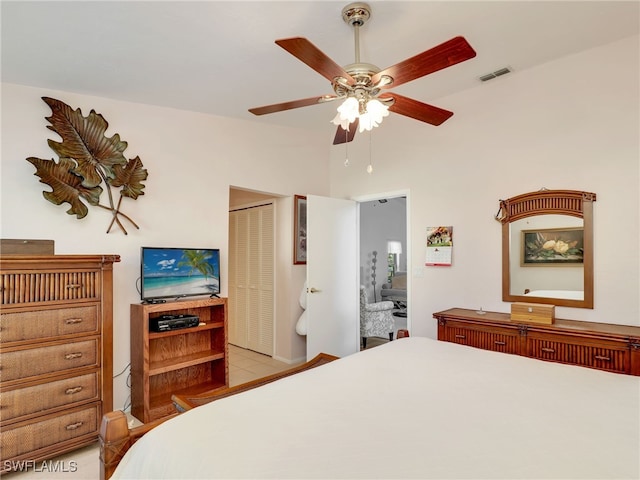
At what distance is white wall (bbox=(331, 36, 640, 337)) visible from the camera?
258cm

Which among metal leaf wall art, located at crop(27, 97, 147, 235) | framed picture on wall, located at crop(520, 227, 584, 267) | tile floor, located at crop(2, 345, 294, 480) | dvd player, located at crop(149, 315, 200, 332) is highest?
metal leaf wall art, located at crop(27, 97, 147, 235)

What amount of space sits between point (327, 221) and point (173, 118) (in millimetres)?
1921

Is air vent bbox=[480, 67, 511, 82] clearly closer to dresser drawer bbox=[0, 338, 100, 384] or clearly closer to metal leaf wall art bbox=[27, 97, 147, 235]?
metal leaf wall art bbox=[27, 97, 147, 235]

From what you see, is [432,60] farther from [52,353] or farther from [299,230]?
[299,230]

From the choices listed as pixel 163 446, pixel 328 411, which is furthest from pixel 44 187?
pixel 328 411

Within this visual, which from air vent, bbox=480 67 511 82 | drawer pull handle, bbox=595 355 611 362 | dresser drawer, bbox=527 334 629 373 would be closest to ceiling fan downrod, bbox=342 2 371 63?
air vent, bbox=480 67 511 82

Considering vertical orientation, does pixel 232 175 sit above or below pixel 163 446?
above

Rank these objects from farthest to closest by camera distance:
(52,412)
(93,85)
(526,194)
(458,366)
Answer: (526,194) → (93,85) → (52,412) → (458,366)

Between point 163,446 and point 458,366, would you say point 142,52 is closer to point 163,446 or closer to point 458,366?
point 163,446

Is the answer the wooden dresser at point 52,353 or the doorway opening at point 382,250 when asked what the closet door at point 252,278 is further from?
the doorway opening at point 382,250

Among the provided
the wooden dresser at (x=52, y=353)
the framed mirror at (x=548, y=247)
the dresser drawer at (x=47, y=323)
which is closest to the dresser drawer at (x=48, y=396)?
the wooden dresser at (x=52, y=353)

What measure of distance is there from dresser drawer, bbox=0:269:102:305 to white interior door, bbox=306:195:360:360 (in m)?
2.08

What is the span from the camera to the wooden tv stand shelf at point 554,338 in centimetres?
228

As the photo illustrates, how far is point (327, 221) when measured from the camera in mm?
4156
